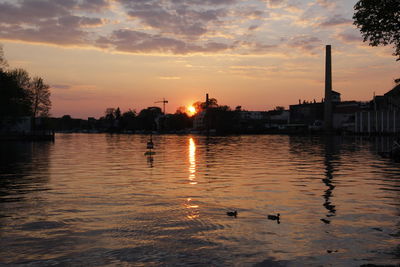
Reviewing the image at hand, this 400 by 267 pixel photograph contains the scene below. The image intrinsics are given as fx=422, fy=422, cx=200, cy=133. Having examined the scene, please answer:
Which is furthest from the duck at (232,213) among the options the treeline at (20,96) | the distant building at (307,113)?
the distant building at (307,113)

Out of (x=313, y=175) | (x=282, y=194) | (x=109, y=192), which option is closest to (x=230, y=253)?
(x=282, y=194)

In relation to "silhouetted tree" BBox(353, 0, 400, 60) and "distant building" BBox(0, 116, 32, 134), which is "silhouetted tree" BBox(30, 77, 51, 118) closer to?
"distant building" BBox(0, 116, 32, 134)

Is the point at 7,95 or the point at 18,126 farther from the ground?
the point at 7,95

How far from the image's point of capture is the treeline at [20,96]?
78062 mm

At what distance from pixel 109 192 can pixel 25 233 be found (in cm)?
746

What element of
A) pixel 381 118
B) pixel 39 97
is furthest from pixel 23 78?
pixel 381 118

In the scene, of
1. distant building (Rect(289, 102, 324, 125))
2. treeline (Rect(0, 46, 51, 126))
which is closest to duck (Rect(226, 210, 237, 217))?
treeline (Rect(0, 46, 51, 126))

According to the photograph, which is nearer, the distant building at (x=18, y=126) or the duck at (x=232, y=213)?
the duck at (x=232, y=213)

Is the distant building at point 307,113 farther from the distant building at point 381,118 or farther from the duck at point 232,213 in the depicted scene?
the duck at point 232,213


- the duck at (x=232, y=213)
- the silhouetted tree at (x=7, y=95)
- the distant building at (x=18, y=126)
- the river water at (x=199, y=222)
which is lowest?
the river water at (x=199, y=222)

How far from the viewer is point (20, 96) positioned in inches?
3501

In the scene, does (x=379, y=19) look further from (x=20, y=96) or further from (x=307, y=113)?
(x=307, y=113)

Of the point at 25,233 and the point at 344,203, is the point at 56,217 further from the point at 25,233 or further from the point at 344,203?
the point at 344,203

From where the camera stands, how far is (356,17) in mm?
33750
